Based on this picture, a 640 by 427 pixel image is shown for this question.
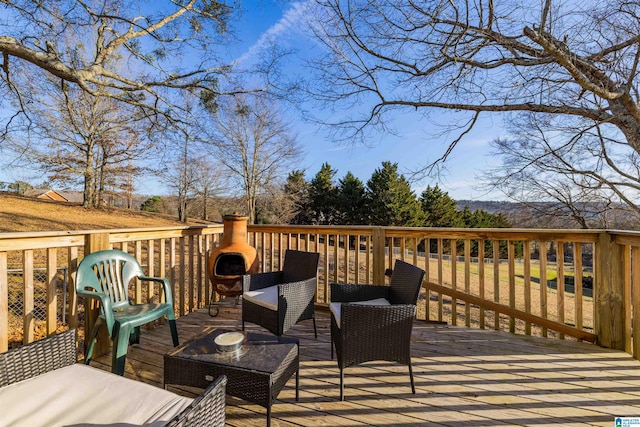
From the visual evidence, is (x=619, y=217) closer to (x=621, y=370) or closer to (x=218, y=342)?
(x=621, y=370)

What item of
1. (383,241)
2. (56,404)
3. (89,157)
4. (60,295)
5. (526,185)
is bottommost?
(60,295)

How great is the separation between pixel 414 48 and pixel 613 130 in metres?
A: 4.77

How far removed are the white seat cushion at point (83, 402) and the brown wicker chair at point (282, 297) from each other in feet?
4.31

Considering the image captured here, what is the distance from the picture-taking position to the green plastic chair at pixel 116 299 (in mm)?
2132

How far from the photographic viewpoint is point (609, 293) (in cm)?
269

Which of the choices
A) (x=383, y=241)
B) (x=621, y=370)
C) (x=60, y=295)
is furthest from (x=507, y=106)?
(x=60, y=295)

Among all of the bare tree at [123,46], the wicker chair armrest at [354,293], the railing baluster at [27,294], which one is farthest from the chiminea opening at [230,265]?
the bare tree at [123,46]

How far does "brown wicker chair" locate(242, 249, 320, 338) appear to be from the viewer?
Answer: 8.31 feet

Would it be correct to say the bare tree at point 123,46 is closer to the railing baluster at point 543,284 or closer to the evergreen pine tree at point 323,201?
the railing baluster at point 543,284

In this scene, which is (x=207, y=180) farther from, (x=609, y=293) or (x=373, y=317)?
(x=609, y=293)

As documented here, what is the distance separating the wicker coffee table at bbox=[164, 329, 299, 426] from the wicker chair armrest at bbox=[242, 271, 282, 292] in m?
1.01

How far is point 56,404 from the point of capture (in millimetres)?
1121

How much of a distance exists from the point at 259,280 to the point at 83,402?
6.28 ft

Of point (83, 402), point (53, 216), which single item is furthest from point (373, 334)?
point (53, 216)
